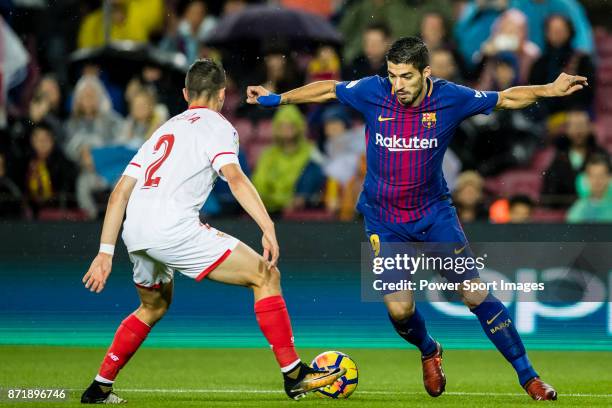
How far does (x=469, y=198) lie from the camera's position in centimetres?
1139

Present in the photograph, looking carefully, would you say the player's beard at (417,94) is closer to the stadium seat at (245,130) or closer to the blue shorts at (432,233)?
the blue shorts at (432,233)

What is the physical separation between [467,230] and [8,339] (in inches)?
157

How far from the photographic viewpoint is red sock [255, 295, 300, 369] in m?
7.14

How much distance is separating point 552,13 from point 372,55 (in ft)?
6.73

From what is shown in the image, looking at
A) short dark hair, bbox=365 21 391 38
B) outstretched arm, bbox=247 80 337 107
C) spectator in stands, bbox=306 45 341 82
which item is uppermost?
outstretched arm, bbox=247 80 337 107

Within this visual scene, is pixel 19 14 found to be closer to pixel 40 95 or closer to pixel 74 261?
pixel 40 95

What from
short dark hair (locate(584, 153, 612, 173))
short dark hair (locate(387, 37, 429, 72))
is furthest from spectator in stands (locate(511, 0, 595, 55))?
short dark hair (locate(387, 37, 429, 72))

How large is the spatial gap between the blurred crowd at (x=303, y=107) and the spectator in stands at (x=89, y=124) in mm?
18

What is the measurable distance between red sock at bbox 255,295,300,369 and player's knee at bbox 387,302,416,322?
936mm

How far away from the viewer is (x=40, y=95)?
1355cm

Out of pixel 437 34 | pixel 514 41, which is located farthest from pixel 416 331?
pixel 514 41

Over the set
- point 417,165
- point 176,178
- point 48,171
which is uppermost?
point 176,178

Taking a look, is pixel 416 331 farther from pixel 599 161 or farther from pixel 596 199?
pixel 599 161

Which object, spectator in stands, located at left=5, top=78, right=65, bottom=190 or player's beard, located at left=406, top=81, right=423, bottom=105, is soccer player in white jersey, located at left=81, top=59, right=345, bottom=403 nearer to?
player's beard, located at left=406, top=81, right=423, bottom=105
